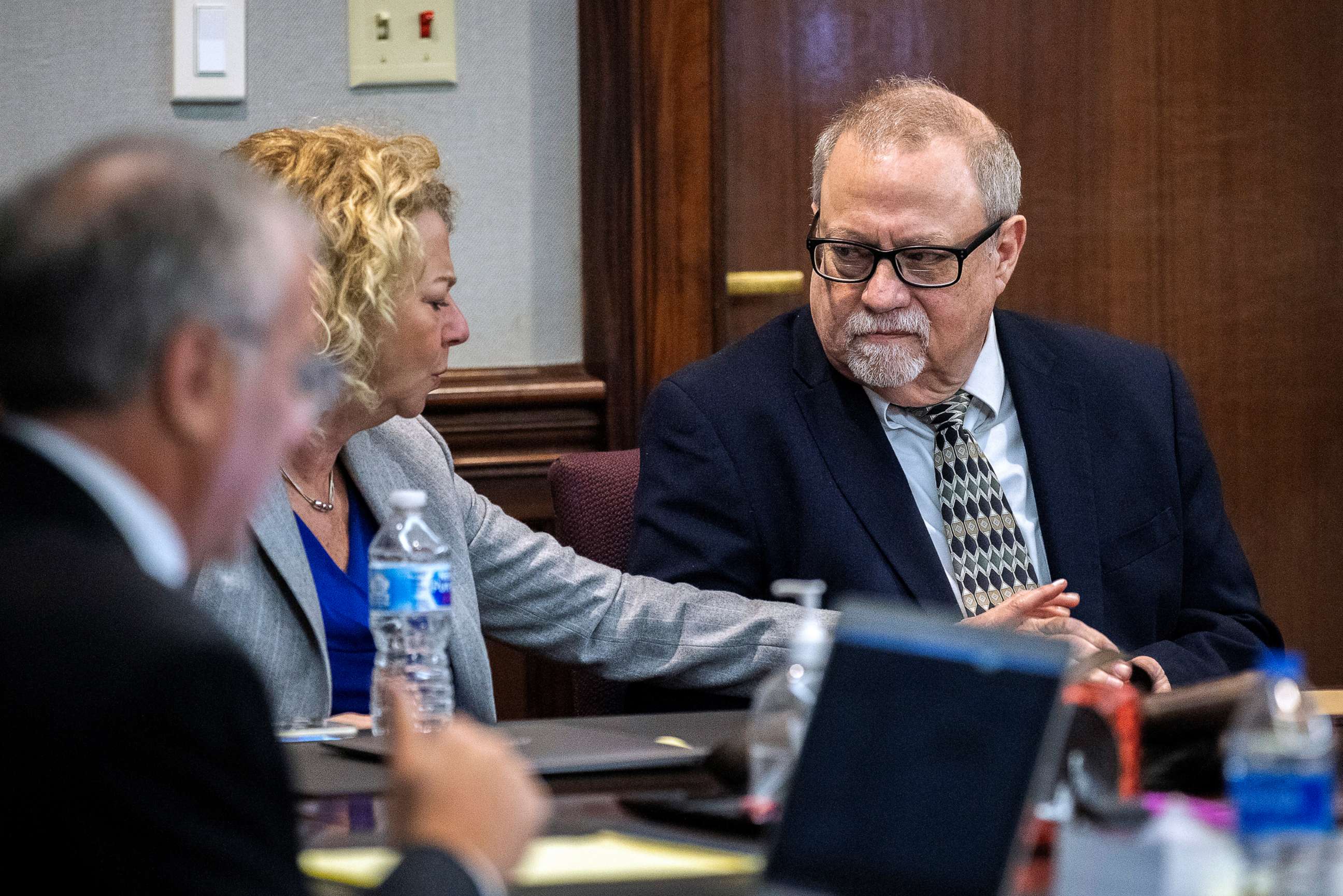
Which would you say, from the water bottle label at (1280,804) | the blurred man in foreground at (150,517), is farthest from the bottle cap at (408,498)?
the water bottle label at (1280,804)

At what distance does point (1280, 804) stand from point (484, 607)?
1274mm

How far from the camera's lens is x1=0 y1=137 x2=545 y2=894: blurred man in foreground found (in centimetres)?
79

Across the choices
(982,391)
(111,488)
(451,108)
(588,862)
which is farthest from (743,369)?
(111,488)

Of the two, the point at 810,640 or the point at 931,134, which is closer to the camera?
the point at 810,640

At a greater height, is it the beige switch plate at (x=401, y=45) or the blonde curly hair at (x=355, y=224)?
the beige switch plate at (x=401, y=45)

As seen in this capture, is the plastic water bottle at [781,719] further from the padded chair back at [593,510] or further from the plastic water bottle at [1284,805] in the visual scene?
the padded chair back at [593,510]

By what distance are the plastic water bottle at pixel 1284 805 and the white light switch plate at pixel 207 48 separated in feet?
7.26

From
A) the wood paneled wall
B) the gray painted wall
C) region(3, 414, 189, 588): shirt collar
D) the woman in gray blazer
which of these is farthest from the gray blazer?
the wood paneled wall

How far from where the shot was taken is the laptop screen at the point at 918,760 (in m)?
0.99

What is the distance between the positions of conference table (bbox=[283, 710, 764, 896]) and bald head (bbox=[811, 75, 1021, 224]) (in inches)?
40.0

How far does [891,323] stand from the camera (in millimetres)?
2271

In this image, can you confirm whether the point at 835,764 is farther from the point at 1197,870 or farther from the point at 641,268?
the point at 641,268

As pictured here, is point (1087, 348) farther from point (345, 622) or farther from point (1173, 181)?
point (345, 622)

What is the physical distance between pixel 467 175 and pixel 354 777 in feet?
5.55
